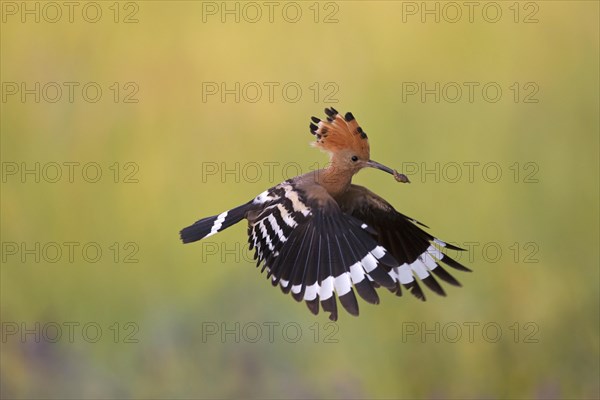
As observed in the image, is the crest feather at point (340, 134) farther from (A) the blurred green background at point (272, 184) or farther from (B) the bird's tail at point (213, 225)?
(A) the blurred green background at point (272, 184)

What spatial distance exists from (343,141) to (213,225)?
1.46 feet

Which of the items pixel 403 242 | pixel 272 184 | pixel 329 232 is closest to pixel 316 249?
pixel 329 232

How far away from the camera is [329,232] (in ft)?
8.15

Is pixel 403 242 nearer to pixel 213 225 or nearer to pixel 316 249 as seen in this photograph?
pixel 316 249

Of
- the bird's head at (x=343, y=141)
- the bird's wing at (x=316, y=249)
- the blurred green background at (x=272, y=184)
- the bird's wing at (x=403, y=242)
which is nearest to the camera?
the bird's wing at (x=316, y=249)

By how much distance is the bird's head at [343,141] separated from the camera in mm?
2537

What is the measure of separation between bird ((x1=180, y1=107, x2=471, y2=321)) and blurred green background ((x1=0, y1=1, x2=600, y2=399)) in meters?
0.89

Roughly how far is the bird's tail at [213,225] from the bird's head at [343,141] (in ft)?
0.96

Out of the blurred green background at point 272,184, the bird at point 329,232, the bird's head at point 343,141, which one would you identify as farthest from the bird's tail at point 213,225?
the blurred green background at point 272,184

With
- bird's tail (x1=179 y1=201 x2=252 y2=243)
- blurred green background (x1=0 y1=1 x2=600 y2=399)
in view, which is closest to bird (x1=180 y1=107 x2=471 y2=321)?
bird's tail (x1=179 y1=201 x2=252 y2=243)

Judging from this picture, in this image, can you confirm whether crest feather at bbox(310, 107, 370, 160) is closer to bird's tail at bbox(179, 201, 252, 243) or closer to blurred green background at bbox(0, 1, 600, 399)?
bird's tail at bbox(179, 201, 252, 243)

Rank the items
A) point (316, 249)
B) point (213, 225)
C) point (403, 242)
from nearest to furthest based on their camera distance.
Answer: point (316, 249)
point (213, 225)
point (403, 242)

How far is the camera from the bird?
→ 237 cm

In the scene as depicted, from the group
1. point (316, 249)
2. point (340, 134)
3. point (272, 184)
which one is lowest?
point (316, 249)
